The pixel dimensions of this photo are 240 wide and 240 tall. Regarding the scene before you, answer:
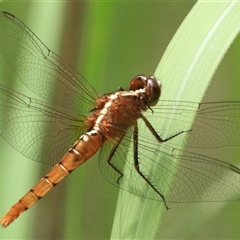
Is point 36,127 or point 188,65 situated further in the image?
point 36,127

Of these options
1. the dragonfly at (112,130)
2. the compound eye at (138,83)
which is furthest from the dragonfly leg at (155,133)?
the compound eye at (138,83)

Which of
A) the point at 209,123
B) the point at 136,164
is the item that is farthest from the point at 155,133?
Answer: the point at 209,123

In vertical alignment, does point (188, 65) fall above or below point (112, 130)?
above

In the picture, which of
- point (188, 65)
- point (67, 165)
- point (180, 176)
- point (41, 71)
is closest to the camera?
point (188, 65)

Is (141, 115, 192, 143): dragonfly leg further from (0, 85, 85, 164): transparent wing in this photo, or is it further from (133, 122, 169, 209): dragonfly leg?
(0, 85, 85, 164): transparent wing

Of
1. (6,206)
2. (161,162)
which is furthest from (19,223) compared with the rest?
(161,162)

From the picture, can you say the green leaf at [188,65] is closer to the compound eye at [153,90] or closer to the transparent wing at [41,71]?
the compound eye at [153,90]

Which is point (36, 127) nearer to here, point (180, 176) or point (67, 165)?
point (67, 165)
